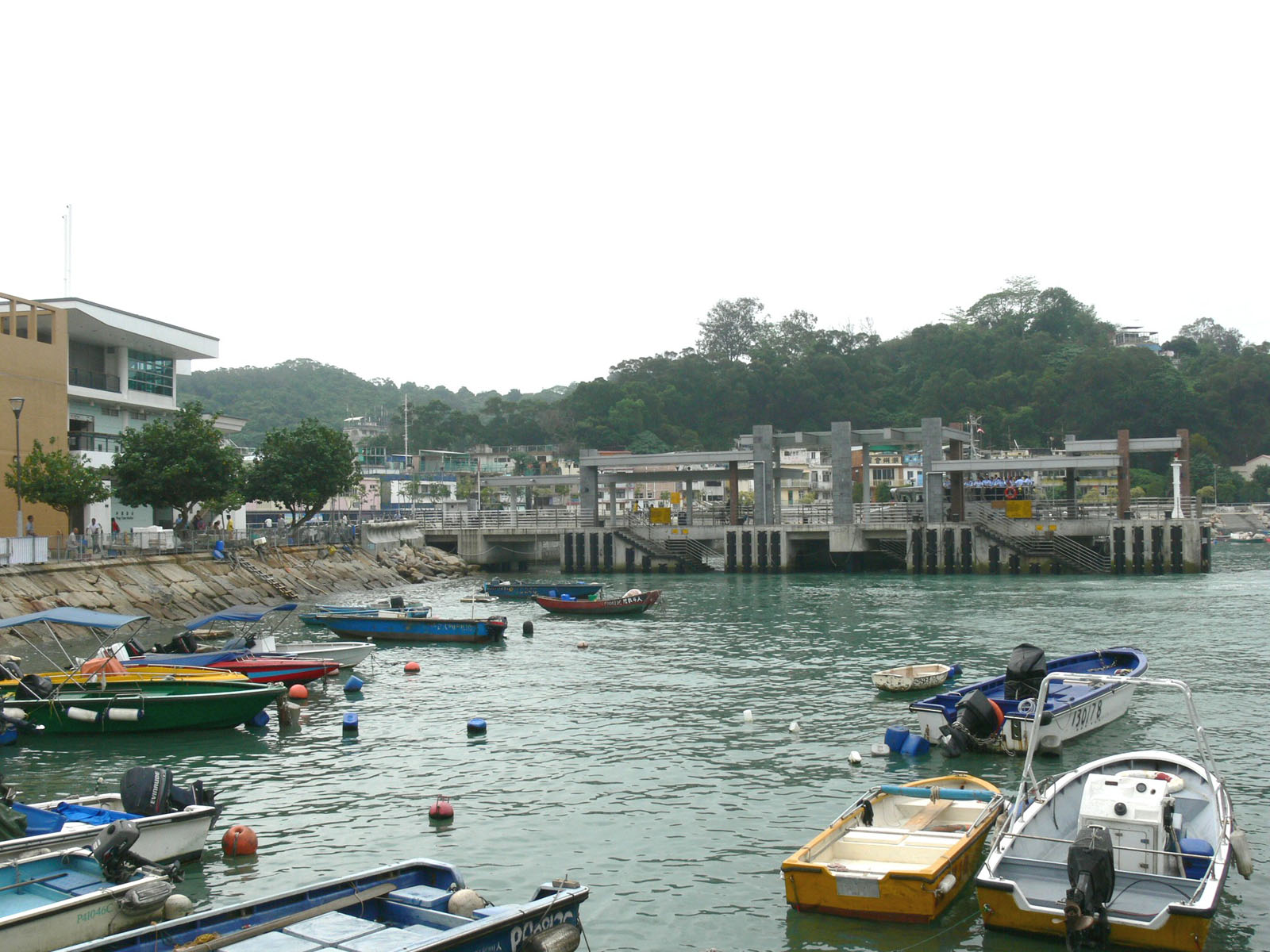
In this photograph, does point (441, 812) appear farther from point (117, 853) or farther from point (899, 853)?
point (899, 853)

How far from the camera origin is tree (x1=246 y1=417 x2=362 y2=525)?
62.7 m

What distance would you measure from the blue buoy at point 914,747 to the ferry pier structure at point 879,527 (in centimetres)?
4388

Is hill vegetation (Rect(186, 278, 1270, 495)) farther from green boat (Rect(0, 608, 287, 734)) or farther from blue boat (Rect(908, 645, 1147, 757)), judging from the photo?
green boat (Rect(0, 608, 287, 734))

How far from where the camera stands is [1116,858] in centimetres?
1147

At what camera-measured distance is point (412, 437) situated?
6088 inches

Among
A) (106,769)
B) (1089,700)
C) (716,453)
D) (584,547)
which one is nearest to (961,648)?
(1089,700)

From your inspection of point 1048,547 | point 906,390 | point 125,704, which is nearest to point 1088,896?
point 125,704

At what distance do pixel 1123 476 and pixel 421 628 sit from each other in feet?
142

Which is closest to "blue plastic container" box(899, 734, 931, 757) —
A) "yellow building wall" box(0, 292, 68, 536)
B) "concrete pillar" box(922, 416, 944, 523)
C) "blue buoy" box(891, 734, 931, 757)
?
"blue buoy" box(891, 734, 931, 757)

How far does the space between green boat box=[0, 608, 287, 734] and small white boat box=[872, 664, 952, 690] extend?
13610 mm

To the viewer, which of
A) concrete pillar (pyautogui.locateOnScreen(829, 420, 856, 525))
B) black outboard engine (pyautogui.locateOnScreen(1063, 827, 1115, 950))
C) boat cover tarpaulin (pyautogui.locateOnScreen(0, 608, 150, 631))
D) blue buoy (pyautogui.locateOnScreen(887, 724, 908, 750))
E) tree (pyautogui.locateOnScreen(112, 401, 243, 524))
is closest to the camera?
black outboard engine (pyautogui.locateOnScreen(1063, 827, 1115, 950))

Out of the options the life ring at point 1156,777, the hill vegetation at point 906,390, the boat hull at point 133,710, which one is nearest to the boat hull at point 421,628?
the boat hull at point 133,710

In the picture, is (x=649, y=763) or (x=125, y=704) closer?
(x=649, y=763)

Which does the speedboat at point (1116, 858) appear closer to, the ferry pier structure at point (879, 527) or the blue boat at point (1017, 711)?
the blue boat at point (1017, 711)
